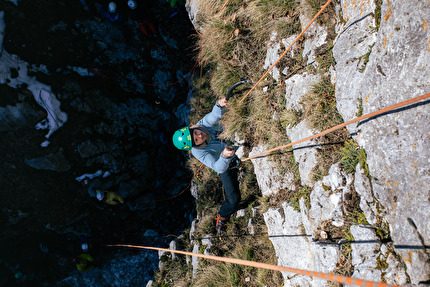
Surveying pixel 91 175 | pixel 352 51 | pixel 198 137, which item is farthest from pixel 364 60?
pixel 91 175

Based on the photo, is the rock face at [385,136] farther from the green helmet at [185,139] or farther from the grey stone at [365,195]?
the green helmet at [185,139]

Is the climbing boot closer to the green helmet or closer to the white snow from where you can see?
the green helmet

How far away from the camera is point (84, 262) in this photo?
6.55 meters

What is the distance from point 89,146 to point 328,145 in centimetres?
640

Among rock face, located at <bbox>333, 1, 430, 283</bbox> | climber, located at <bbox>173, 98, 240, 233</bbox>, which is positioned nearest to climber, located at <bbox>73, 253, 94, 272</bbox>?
climber, located at <bbox>173, 98, 240, 233</bbox>

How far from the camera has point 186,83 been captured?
751 centimetres

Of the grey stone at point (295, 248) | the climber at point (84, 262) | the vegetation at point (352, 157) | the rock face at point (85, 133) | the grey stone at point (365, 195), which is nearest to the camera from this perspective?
the grey stone at point (365, 195)

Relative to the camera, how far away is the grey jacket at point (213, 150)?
4.14m

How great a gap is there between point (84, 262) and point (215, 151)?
543 cm

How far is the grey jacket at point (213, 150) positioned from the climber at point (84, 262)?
16.8 feet

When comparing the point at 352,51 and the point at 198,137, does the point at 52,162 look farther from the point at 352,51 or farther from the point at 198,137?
the point at 352,51

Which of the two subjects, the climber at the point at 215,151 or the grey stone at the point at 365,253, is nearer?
the grey stone at the point at 365,253

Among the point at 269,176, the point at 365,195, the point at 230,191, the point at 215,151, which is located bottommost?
the point at 365,195

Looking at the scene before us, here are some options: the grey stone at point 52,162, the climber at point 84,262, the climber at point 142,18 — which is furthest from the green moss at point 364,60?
the climber at point 84,262
